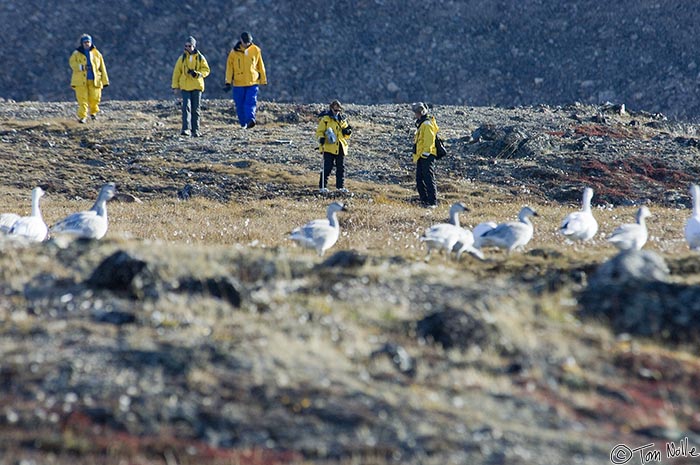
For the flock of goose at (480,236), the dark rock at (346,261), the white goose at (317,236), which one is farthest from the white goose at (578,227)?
the dark rock at (346,261)

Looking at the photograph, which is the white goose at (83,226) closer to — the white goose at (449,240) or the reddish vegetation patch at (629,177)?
the white goose at (449,240)

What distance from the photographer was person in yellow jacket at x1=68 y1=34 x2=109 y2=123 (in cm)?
2958

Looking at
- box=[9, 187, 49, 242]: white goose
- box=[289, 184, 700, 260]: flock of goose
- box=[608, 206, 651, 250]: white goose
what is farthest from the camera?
box=[9, 187, 49, 242]: white goose

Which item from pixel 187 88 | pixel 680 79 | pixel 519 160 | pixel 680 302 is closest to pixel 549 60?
pixel 680 79

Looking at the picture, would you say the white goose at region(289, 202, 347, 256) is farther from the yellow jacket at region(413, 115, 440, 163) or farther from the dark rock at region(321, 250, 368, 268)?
the yellow jacket at region(413, 115, 440, 163)

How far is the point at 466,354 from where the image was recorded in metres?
9.18

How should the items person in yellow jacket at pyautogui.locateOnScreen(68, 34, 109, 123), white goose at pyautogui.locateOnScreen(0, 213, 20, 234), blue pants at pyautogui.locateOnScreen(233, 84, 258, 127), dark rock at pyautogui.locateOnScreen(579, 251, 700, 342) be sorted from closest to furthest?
dark rock at pyautogui.locateOnScreen(579, 251, 700, 342), white goose at pyautogui.locateOnScreen(0, 213, 20, 234), person in yellow jacket at pyautogui.locateOnScreen(68, 34, 109, 123), blue pants at pyautogui.locateOnScreen(233, 84, 258, 127)

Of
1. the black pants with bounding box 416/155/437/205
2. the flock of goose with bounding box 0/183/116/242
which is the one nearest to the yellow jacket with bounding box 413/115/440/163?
the black pants with bounding box 416/155/437/205

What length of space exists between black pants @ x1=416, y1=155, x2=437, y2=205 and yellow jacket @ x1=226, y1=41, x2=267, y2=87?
711cm

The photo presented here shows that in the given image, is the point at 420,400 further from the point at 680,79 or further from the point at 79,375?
the point at 680,79

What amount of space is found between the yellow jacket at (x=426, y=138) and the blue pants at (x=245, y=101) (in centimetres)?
807

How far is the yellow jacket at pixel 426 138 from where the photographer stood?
74.7 feet

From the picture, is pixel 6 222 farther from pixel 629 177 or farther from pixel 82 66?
pixel 629 177

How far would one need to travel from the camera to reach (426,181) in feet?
78.0
